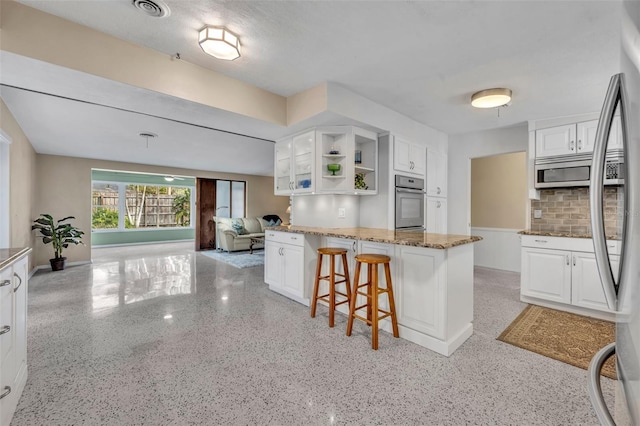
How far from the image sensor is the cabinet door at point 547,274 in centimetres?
309

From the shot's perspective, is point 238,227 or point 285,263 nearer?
point 285,263

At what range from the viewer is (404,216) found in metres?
3.79

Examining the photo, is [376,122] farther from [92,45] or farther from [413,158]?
[92,45]

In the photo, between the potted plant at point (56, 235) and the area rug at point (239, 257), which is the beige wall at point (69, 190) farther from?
the area rug at point (239, 257)

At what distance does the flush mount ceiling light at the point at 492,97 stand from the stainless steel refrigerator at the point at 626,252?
2514 millimetres

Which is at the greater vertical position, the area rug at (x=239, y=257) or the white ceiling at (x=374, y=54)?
the white ceiling at (x=374, y=54)

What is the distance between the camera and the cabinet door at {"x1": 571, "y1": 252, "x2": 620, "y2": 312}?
2.89 metres

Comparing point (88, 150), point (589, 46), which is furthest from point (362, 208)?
point (88, 150)

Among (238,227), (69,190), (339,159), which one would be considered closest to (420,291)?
(339,159)

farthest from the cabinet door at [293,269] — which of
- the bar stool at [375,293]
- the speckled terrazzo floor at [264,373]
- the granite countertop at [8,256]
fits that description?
the granite countertop at [8,256]

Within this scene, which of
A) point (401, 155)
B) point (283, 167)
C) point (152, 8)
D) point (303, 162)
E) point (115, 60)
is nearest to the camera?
point (152, 8)

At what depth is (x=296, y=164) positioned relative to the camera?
371 cm

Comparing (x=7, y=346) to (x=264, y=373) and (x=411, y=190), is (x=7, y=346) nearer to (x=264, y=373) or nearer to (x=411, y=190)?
(x=264, y=373)

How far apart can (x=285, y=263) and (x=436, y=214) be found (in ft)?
8.62
